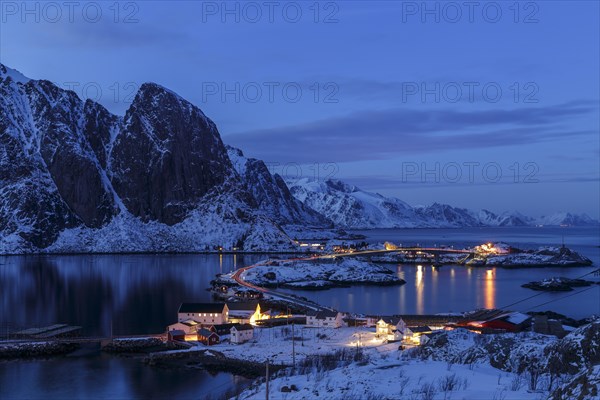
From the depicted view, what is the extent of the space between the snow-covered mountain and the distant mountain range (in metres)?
0.31

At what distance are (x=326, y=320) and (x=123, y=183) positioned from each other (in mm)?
153407

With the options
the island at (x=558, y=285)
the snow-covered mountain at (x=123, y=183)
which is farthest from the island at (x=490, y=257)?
the island at (x=558, y=285)

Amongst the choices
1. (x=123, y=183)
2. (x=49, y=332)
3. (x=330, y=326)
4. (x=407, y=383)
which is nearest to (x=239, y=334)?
(x=330, y=326)

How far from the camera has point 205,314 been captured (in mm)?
50156

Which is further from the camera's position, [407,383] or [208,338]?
[208,338]

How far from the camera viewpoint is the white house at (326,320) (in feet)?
158

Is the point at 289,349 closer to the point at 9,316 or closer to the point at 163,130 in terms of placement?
the point at 9,316

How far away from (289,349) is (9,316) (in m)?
31.1

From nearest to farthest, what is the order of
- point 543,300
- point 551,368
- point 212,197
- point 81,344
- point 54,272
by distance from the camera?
point 551,368, point 81,344, point 543,300, point 54,272, point 212,197

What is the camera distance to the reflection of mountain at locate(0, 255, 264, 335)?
54031mm

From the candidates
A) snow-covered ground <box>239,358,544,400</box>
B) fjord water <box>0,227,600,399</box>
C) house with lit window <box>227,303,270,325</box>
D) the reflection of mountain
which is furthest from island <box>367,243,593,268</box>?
snow-covered ground <box>239,358,544,400</box>

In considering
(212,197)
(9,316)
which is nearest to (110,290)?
(9,316)

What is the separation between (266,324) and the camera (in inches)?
2023

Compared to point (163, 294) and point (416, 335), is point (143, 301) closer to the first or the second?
point (163, 294)
